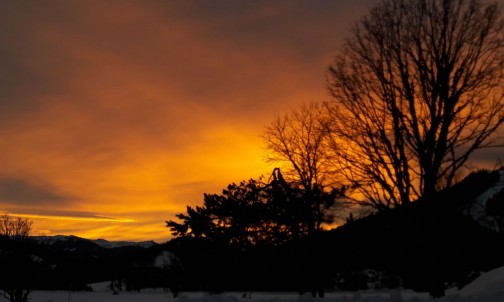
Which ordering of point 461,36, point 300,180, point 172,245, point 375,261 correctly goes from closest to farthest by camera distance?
point 461,36
point 300,180
point 172,245
point 375,261

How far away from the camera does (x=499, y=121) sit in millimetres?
14844

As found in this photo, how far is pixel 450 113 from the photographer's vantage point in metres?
14.7

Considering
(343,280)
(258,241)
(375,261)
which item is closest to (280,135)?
(258,241)

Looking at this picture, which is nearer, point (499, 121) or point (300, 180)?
point (499, 121)

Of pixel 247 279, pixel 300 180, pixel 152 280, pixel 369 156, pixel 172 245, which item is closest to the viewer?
pixel 369 156

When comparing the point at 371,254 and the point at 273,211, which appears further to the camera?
the point at 371,254

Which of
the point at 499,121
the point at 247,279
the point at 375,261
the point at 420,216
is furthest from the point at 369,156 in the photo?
the point at 375,261

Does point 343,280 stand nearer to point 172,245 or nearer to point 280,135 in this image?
point 172,245

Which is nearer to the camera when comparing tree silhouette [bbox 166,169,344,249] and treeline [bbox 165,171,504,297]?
treeline [bbox 165,171,504,297]

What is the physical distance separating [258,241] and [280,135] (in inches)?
262

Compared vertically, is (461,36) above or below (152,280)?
above

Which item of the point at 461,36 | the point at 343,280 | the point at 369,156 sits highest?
the point at 461,36

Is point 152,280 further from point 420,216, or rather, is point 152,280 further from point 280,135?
point 420,216

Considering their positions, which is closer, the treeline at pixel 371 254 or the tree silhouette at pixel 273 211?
the treeline at pixel 371 254
